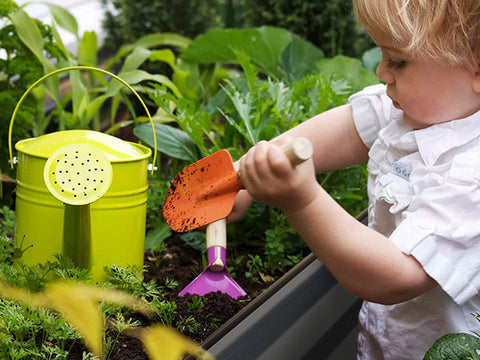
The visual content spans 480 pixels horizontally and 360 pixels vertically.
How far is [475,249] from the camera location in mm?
1030

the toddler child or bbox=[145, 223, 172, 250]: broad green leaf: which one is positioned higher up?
the toddler child

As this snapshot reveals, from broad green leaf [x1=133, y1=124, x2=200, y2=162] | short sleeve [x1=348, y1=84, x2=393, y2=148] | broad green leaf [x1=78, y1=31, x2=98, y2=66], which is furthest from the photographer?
broad green leaf [x1=78, y1=31, x2=98, y2=66]

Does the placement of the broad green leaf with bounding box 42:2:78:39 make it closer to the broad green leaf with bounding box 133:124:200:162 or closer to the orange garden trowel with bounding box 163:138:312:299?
the broad green leaf with bounding box 133:124:200:162

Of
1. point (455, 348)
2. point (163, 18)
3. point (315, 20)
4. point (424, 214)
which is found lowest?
point (315, 20)

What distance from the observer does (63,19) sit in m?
2.48

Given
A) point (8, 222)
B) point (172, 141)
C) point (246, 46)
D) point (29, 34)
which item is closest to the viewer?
point (8, 222)

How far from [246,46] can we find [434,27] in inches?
62.1

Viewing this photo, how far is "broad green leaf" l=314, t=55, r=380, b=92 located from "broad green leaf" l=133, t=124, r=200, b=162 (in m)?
0.76

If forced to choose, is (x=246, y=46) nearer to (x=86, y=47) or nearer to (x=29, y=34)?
(x=86, y=47)

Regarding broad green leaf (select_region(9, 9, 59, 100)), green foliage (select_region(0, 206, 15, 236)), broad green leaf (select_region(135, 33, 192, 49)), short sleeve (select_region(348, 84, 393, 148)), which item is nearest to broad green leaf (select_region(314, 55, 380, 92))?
broad green leaf (select_region(135, 33, 192, 49))

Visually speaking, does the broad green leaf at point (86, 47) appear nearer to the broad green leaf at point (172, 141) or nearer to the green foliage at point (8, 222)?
the broad green leaf at point (172, 141)

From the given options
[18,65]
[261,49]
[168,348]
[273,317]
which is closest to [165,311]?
[273,317]

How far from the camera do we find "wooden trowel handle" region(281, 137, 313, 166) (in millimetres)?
850

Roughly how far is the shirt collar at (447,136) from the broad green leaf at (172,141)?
819 mm
